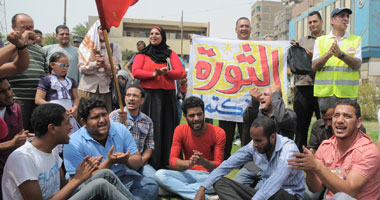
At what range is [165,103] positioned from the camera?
223 inches

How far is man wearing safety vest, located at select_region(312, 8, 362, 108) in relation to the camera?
200 inches

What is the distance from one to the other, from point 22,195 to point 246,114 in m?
3.00

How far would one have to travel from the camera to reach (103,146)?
3.99m

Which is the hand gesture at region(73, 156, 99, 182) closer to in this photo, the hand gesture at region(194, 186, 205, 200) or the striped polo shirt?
the hand gesture at region(194, 186, 205, 200)

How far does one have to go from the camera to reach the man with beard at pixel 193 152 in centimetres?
448

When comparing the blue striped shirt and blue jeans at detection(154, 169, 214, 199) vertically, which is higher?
the blue striped shirt

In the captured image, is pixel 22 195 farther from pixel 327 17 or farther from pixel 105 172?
pixel 327 17

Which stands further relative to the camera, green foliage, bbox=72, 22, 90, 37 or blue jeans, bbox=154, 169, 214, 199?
green foliage, bbox=72, 22, 90, 37

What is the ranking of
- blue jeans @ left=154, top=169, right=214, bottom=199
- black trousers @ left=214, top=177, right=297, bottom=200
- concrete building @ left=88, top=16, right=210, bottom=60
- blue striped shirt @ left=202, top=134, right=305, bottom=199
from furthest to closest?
concrete building @ left=88, top=16, right=210, bottom=60, blue jeans @ left=154, top=169, right=214, bottom=199, black trousers @ left=214, top=177, right=297, bottom=200, blue striped shirt @ left=202, top=134, right=305, bottom=199

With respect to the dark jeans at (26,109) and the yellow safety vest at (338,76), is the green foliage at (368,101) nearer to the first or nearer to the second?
the yellow safety vest at (338,76)

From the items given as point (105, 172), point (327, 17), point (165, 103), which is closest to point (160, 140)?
point (165, 103)

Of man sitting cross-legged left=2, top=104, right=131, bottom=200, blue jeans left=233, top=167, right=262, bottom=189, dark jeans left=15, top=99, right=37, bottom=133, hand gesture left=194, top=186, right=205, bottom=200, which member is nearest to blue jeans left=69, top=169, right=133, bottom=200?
man sitting cross-legged left=2, top=104, right=131, bottom=200

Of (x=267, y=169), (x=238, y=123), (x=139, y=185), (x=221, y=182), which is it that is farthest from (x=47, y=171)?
(x=238, y=123)

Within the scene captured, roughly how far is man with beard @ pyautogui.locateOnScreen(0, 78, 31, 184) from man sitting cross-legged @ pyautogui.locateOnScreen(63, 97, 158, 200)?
0.57m
